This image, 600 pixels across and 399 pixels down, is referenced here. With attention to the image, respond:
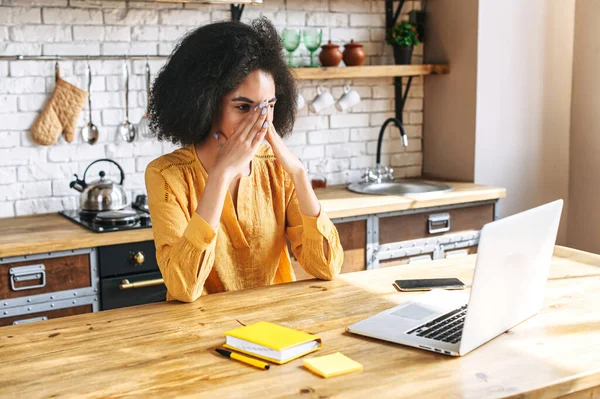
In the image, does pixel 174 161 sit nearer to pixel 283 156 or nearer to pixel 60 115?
pixel 283 156

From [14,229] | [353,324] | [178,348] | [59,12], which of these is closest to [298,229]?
[353,324]

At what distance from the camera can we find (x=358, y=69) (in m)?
3.91

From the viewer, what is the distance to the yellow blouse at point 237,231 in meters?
2.03

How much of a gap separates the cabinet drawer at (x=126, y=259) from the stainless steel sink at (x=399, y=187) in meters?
1.26

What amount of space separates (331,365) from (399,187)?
8.62 feet

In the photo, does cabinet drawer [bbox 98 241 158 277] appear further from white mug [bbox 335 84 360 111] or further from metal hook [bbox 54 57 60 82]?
white mug [bbox 335 84 360 111]

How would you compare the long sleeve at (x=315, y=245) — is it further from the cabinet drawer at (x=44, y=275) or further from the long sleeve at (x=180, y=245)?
the cabinet drawer at (x=44, y=275)

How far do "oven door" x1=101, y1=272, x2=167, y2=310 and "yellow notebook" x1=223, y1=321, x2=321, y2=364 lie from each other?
1383 mm

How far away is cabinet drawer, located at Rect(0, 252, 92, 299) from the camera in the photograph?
9.02ft

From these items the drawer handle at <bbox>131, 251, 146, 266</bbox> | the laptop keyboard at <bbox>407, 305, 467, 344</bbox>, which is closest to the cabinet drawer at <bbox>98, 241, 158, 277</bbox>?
the drawer handle at <bbox>131, 251, 146, 266</bbox>

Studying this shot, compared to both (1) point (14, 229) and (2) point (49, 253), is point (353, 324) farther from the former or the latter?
(1) point (14, 229)

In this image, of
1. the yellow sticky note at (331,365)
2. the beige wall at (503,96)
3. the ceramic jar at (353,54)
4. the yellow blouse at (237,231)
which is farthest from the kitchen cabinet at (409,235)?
the yellow sticky note at (331,365)

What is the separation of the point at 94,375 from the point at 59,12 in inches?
90.3

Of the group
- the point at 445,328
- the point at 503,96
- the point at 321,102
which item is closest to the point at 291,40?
the point at 321,102
